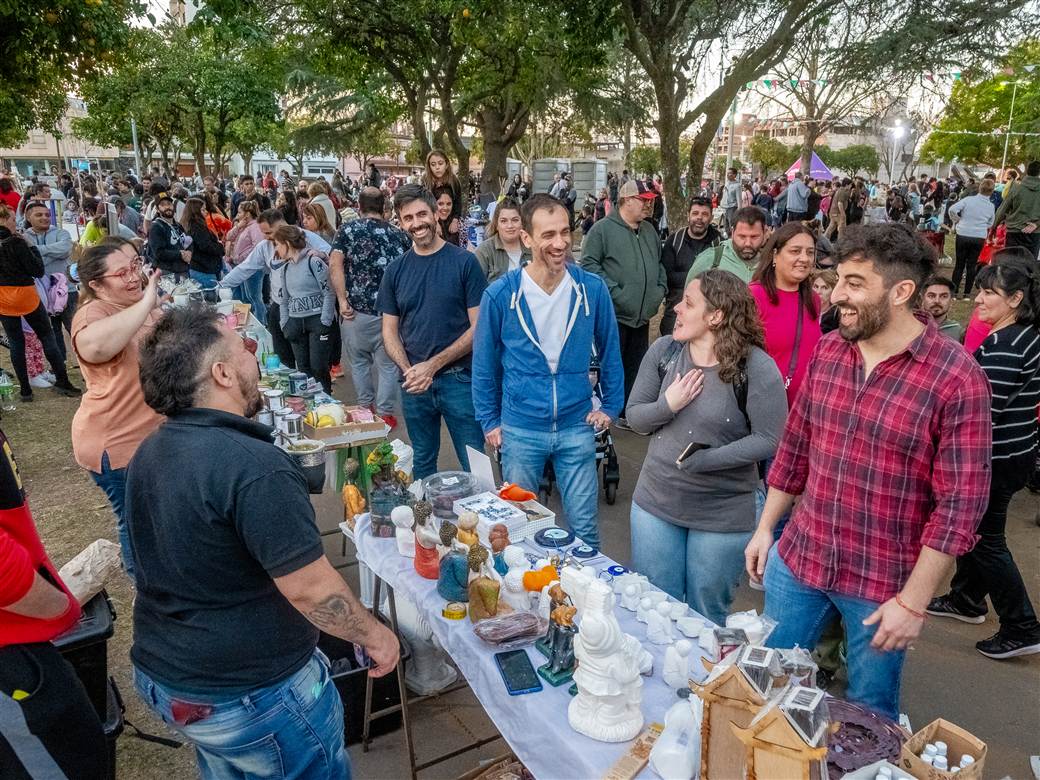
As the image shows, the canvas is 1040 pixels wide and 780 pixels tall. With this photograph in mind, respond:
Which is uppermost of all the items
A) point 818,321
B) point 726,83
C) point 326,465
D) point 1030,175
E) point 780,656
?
point 726,83

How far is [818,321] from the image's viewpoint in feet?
11.0

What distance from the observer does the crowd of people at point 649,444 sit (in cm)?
164

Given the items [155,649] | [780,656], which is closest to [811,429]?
[780,656]

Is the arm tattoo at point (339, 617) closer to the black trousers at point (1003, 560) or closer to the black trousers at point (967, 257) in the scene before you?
the black trousers at point (1003, 560)

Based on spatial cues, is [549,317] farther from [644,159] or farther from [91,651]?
[644,159]

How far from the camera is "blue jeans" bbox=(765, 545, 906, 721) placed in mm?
2006

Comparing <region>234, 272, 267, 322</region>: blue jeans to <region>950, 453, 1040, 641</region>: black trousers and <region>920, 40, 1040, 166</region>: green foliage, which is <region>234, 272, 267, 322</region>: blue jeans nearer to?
<region>950, 453, 1040, 641</region>: black trousers

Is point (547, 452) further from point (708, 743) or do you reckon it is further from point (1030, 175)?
point (1030, 175)

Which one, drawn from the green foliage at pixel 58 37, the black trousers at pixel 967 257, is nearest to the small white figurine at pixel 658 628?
the green foliage at pixel 58 37

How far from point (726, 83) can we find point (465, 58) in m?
6.87

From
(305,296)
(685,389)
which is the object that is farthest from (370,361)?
(685,389)

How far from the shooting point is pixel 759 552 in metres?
2.29

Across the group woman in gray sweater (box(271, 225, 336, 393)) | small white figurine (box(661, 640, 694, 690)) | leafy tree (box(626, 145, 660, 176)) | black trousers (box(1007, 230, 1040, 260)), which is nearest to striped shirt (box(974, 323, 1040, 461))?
small white figurine (box(661, 640, 694, 690))

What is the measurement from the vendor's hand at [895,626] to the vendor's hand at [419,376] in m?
2.48
